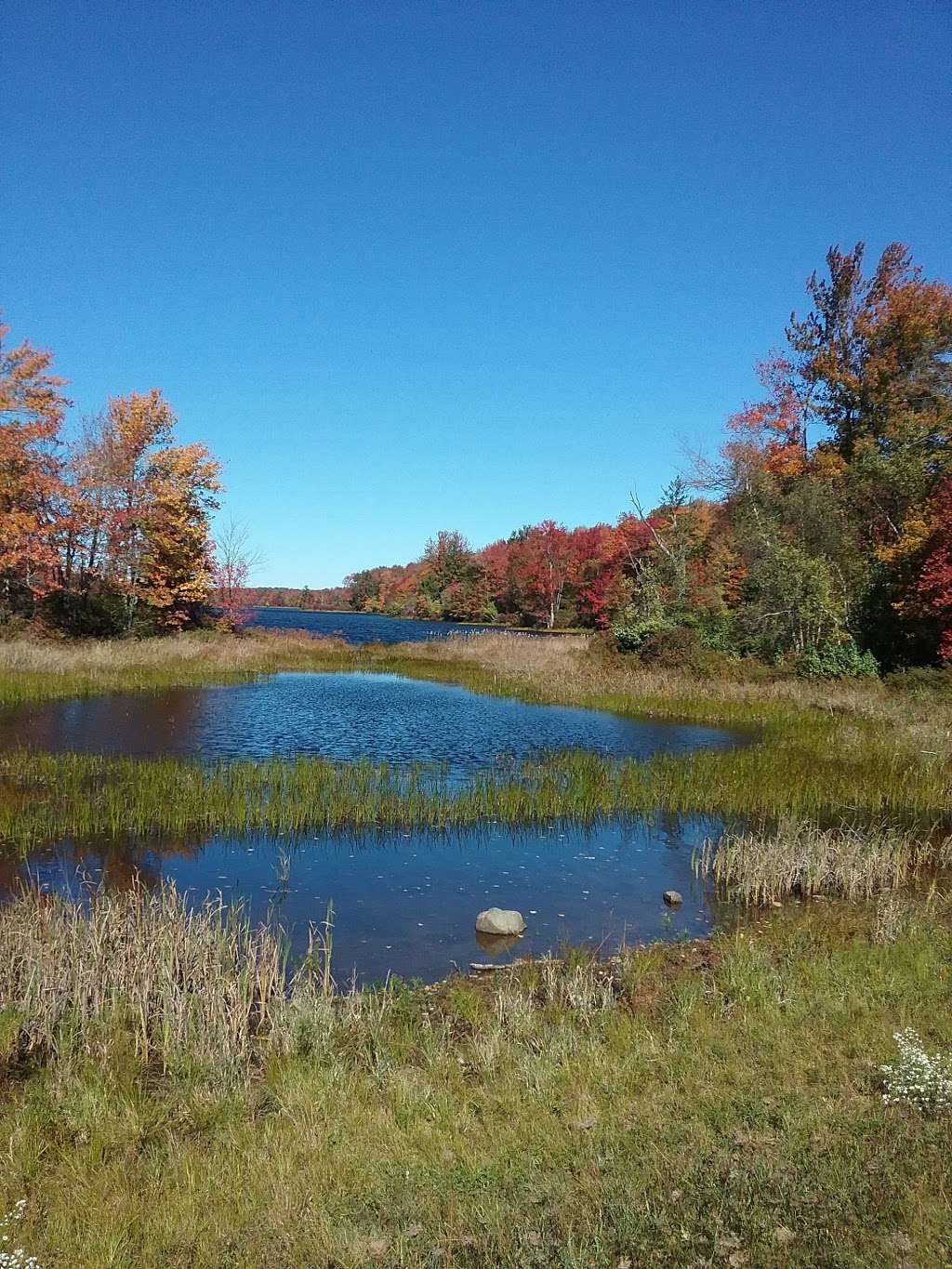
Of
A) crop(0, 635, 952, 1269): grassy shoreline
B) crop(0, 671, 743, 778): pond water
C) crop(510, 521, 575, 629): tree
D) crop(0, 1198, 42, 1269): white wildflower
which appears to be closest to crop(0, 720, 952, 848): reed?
crop(0, 671, 743, 778): pond water

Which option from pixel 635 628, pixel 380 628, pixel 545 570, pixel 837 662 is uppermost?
pixel 545 570

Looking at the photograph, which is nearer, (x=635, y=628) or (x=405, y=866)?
(x=405, y=866)

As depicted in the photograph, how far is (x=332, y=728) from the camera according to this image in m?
22.2

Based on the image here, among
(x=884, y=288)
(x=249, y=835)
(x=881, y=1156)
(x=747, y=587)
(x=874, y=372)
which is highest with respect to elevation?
(x=884, y=288)

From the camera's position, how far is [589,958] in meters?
8.02

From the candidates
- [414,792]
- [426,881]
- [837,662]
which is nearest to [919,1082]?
[426,881]

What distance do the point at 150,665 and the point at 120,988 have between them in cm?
2726

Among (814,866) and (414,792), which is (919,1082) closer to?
(814,866)

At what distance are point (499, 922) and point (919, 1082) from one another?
5.03 meters

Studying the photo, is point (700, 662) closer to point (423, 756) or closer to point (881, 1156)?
point (423, 756)

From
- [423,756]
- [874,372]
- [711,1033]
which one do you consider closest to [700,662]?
[423,756]

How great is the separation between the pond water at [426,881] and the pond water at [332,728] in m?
4.87

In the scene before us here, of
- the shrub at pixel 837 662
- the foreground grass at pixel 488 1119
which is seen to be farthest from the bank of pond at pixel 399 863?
the shrub at pixel 837 662

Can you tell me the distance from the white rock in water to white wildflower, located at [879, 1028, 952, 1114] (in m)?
4.60
